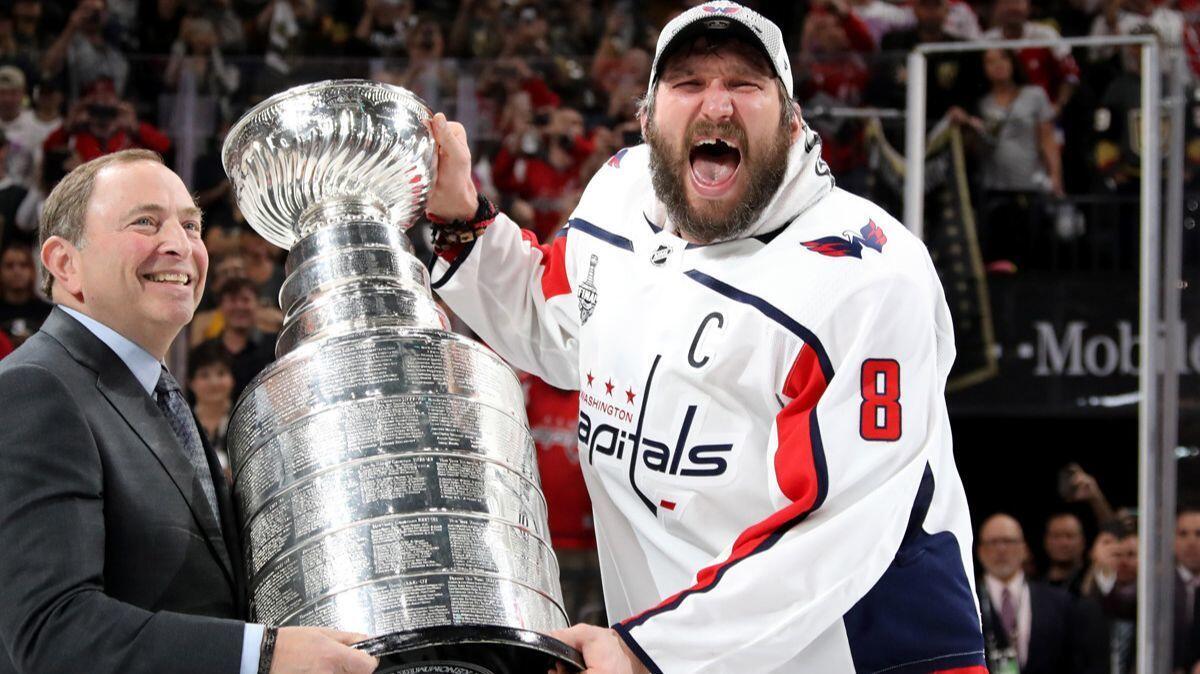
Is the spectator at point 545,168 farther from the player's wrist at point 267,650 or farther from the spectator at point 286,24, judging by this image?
the player's wrist at point 267,650

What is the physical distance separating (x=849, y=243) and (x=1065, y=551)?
10.0ft

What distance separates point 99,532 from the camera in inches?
82.2

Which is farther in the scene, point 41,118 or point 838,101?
point 41,118

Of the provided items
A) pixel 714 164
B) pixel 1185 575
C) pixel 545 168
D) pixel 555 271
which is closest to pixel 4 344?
pixel 545 168

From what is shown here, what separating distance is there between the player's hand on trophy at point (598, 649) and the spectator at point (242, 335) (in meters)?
2.96

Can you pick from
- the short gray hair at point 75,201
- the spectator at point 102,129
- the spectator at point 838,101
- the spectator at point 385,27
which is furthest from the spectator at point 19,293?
the short gray hair at point 75,201

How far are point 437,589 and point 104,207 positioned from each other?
83cm

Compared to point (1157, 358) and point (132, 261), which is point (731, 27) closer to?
point (132, 261)

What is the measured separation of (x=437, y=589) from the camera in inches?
82.4

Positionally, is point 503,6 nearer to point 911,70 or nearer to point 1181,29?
point 911,70

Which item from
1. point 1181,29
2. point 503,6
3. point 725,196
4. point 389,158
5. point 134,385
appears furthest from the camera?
point 503,6

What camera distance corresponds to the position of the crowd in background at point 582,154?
4977 mm

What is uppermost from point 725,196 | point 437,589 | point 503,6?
point 503,6

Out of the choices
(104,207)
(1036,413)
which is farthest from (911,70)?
(104,207)
